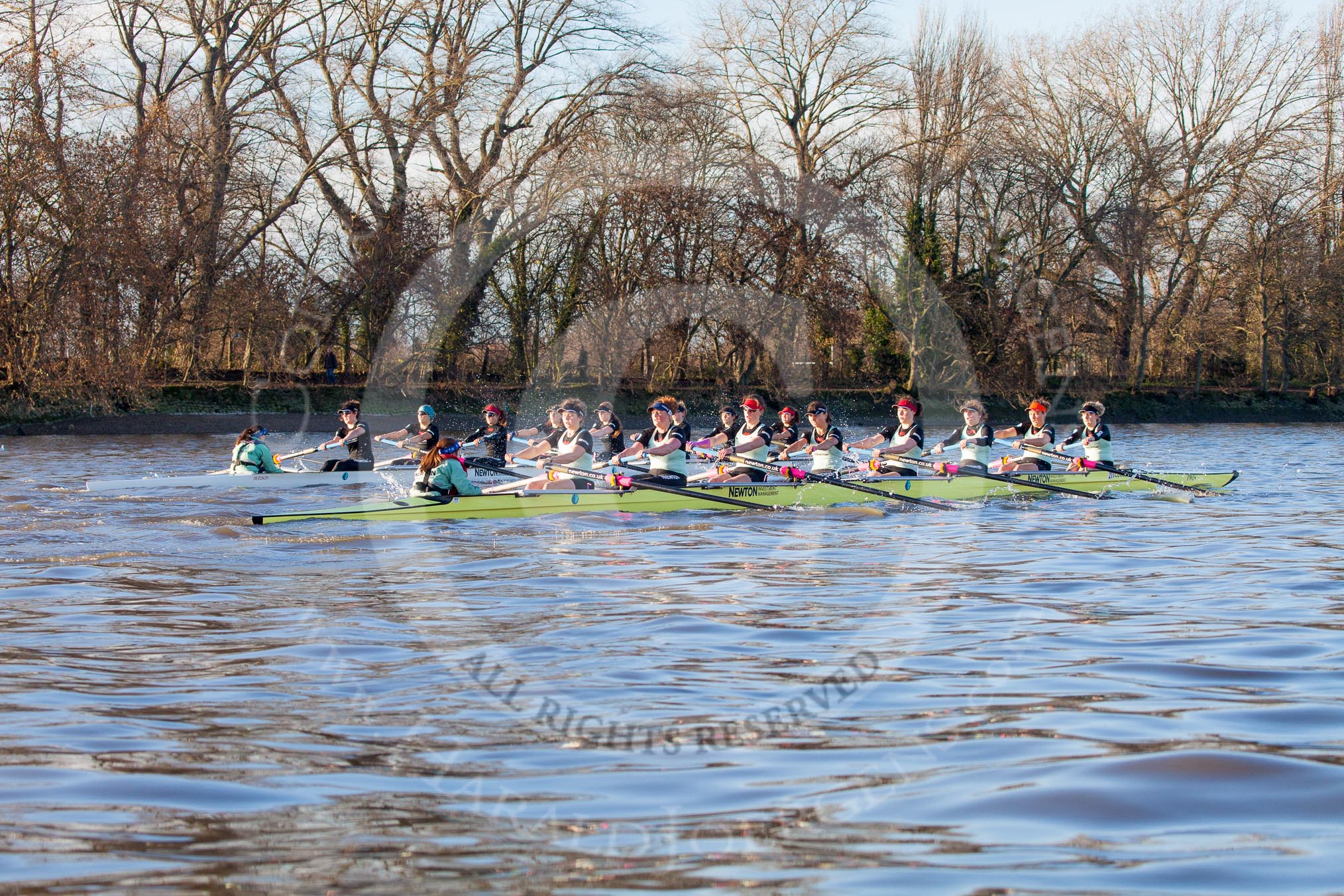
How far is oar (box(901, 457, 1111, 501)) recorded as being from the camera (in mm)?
16406

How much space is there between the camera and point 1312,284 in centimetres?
4122

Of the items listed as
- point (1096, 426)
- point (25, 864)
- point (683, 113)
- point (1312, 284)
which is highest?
point (683, 113)

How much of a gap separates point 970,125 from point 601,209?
1102cm

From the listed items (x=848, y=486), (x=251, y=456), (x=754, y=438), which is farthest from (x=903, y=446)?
(x=251, y=456)

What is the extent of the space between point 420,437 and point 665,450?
3.72 m

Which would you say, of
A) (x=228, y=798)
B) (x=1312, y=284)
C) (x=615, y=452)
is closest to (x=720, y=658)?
(x=228, y=798)

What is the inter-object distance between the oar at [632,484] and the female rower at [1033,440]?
14.0 ft

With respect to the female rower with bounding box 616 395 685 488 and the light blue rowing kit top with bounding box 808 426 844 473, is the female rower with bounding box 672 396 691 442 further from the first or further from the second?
the light blue rowing kit top with bounding box 808 426 844 473

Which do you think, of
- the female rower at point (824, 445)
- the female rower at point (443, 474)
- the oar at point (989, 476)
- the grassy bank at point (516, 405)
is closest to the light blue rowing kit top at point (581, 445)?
the female rower at point (443, 474)

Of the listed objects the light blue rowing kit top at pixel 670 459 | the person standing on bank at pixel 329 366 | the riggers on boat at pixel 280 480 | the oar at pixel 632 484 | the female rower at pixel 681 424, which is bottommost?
the riggers on boat at pixel 280 480

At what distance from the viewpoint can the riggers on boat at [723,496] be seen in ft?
42.8

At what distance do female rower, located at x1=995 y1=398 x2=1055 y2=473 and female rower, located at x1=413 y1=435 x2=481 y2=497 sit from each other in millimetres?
7407

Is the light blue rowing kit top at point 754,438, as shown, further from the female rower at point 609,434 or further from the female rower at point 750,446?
the female rower at point 609,434

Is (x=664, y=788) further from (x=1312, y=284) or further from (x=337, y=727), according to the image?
(x=1312, y=284)
